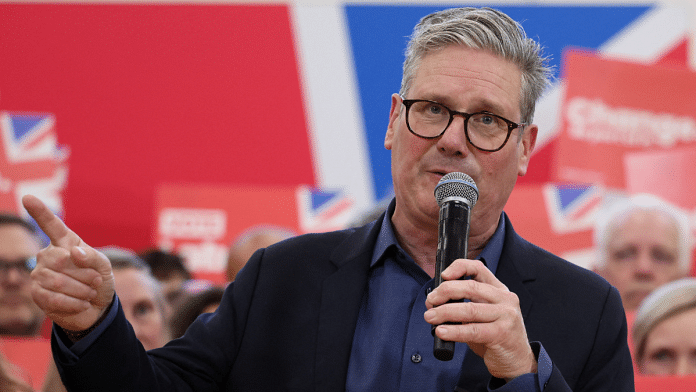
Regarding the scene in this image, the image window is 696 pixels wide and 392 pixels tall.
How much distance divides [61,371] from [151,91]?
554 centimetres

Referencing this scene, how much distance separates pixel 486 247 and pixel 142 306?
208cm

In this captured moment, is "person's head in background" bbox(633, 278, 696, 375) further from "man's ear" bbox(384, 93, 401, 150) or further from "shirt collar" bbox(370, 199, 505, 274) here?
"man's ear" bbox(384, 93, 401, 150)

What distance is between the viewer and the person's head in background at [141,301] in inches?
121

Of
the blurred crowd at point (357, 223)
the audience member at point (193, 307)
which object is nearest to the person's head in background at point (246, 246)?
the blurred crowd at point (357, 223)

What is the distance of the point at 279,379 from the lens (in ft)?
4.62

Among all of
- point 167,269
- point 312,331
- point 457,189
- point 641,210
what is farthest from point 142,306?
point 641,210

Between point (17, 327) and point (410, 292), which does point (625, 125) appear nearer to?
point (17, 327)

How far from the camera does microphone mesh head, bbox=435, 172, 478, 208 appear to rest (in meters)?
1.22

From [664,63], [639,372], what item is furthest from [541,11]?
[639,372]

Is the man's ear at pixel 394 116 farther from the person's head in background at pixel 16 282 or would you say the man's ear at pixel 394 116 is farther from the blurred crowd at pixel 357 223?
the person's head in background at pixel 16 282

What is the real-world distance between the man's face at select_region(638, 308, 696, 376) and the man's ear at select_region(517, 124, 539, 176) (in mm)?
1451

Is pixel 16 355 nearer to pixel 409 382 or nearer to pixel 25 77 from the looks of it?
pixel 409 382

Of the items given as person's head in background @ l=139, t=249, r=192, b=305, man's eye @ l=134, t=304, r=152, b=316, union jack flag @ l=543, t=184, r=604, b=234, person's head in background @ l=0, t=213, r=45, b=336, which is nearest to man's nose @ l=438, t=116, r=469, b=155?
man's eye @ l=134, t=304, r=152, b=316

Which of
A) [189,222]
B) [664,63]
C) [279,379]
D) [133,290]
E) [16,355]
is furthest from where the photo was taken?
[664,63]
